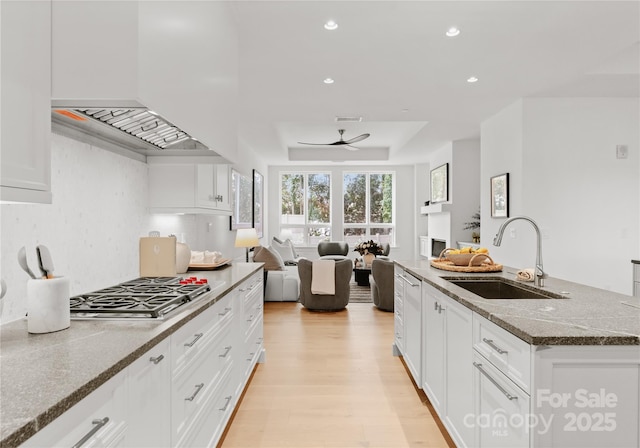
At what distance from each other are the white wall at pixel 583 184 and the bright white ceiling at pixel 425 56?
0.27 m

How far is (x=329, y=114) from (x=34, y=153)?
4.26 metres

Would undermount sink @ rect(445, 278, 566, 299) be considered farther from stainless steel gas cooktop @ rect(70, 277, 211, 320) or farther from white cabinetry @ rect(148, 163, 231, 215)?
white cabinetry @ rect(148, 163, 231, 215)

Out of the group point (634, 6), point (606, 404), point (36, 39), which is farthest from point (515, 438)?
point (634, 6)

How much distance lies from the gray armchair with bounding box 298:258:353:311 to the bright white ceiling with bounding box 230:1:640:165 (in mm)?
2115

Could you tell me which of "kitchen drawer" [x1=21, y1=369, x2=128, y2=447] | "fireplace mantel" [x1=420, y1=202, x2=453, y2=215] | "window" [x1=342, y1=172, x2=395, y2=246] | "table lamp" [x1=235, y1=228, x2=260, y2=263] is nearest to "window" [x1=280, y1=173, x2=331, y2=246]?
"window" [x1=342, y1=172, x2=395, y2=246]

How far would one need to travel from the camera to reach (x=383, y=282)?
540 centimetres

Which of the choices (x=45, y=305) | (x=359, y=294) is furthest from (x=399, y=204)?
(x=45, y=305)

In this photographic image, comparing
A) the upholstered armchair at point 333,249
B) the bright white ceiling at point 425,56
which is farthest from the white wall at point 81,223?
the upholstered armchair at point 333,249

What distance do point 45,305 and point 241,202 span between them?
5674 mm

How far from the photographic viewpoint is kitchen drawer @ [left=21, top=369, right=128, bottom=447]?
2.66 feet

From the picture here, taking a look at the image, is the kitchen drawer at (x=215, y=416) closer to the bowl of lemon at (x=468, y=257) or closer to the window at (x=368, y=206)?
the bowl of lemon at (x=468, y=257)

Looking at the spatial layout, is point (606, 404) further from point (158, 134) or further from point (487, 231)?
point (487, 231)

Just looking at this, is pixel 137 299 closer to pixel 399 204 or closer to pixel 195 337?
pixel 195 337

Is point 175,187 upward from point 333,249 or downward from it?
upward
